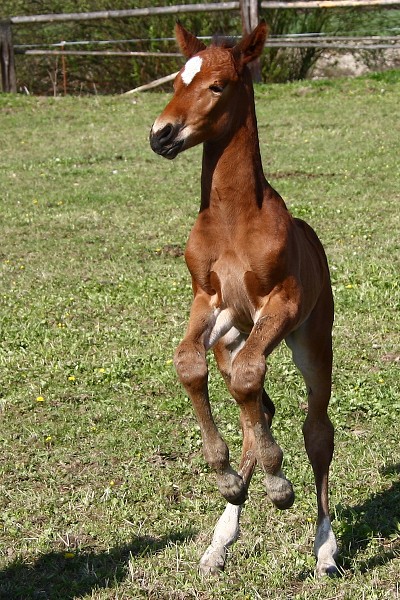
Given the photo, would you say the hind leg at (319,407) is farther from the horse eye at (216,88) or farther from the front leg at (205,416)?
the horse eye at (216,88)

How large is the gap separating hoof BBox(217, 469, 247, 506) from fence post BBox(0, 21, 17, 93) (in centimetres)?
1739

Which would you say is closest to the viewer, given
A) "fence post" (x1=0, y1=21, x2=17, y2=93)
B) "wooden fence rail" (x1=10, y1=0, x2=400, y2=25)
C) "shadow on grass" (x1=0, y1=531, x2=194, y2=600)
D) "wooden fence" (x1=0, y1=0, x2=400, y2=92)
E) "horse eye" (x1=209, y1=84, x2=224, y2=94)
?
"horse eye" (x1=209, y1=84, x2=224, y2=94)

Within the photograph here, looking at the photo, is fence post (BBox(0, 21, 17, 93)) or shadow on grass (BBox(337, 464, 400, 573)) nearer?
shadow on grass (BBox(337, 464, 400, 573))

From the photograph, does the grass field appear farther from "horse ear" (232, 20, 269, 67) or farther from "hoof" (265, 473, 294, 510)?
"horse ear" (232, 20, 269, 67)

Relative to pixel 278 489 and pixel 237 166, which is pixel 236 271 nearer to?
pixel 237 166

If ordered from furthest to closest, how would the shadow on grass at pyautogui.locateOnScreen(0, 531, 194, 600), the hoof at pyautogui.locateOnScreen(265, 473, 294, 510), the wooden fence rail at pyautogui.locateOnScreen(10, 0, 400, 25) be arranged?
1. the wooden fence rail at pyautogui.locateOnScreen(10, 0, 400, 25)
2. the shadow on grass at pyautogui.locateOnScreen(0, 531, 194, 600)
3. the hoof at pyautogui.locateOnScreen(265, 473, 294, 510)

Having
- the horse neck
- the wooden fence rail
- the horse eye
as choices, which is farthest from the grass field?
the wooden fence rail

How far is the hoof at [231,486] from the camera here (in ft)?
13.2

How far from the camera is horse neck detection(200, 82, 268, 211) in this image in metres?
4.25

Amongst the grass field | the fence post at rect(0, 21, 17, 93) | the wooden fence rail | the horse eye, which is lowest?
the fence post at rect(0, 21, 17, 93)

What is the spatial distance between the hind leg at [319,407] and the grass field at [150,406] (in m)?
0.15

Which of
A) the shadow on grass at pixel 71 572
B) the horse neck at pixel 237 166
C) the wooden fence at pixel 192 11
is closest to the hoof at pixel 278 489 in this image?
the shadow on grass at pixel 71 572

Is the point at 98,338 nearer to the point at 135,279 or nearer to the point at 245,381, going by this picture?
the point at 135,279

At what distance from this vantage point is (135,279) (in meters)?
9.22
